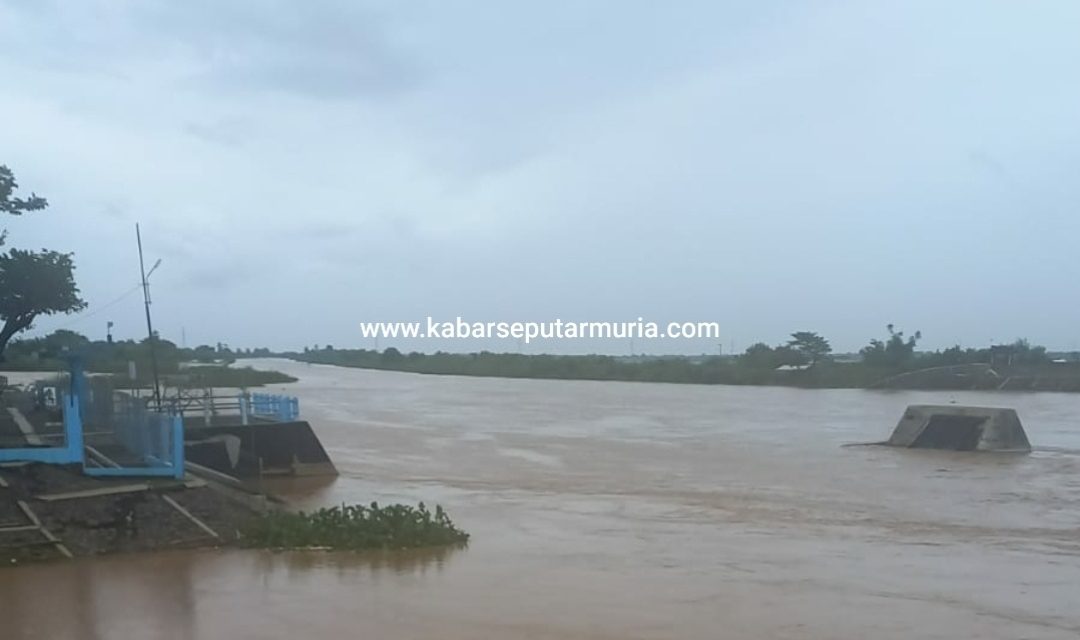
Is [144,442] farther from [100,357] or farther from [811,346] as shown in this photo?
[811,346]

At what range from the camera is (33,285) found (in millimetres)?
21266

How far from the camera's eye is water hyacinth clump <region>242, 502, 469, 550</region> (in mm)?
13858

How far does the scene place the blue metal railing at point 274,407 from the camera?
81.8 ft

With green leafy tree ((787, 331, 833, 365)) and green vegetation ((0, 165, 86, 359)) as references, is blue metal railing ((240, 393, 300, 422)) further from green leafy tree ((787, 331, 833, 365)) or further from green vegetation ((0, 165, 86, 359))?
green leafy tree ((787, 331, 833, 365))

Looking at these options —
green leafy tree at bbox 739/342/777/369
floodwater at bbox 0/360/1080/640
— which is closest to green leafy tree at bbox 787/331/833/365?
green leafy tree at bbox 739/342/777/369

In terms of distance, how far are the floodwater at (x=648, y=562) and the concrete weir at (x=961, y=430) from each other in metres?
0.73

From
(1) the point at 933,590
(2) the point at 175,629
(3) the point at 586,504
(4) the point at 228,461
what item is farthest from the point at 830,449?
(2) the point at 175,629

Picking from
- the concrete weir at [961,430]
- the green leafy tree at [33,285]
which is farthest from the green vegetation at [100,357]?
the concrete weir at [961,430]

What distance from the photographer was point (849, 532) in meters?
16.7

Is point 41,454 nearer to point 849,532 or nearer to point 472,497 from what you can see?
point 472,497

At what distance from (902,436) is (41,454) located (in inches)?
914

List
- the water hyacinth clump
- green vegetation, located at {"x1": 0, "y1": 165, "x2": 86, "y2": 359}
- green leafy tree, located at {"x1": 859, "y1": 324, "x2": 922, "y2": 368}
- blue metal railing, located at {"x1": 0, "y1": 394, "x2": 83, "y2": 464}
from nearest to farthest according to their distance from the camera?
the water hyacinth clump < blue metal railing, located at {"x1": 0, "y1": 394, "x2": 83, "y2": 464} < green vegetation, located at {"x1": 0, "y1": 165, "x2": 86, "y2": 359} < green leafy tree, located at {"x1": 859, "y1": 324, "x2": 922, "y2": 368}

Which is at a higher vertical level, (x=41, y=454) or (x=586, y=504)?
(x=41, y=454)

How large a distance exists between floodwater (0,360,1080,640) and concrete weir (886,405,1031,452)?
2.41 ft
